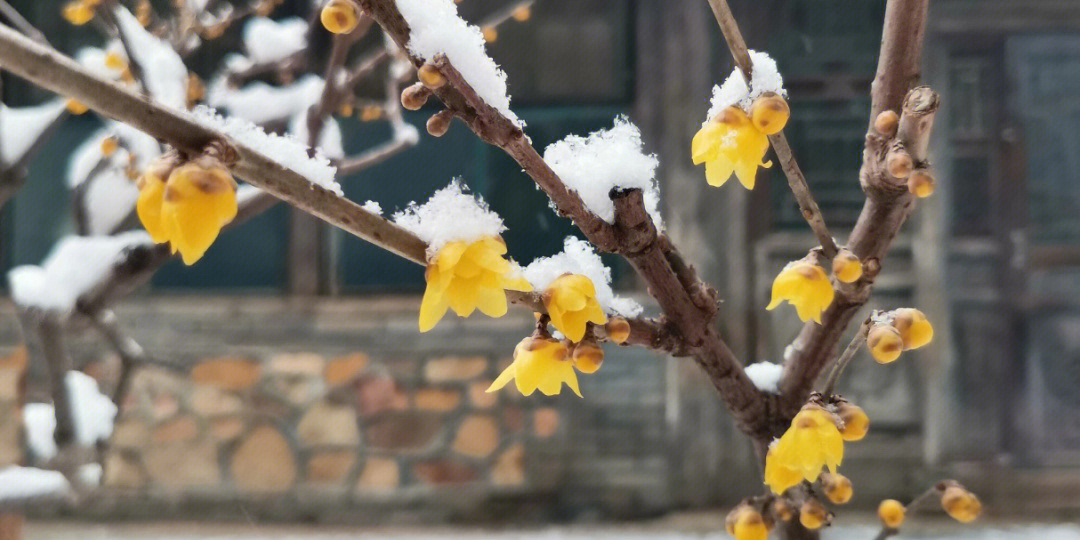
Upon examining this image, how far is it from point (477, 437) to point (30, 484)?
1.69 metres

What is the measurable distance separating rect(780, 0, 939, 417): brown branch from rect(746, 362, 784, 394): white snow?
0.18 ft

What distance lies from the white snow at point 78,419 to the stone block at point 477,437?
1.39 meters

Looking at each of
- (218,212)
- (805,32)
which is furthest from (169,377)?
(218,212)

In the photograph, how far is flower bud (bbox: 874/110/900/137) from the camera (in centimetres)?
64

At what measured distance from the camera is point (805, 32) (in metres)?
3.27

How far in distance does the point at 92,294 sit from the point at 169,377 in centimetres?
171

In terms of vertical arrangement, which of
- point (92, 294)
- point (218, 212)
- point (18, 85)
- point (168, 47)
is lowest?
point (218, 212)

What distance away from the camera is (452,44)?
56 centimetres

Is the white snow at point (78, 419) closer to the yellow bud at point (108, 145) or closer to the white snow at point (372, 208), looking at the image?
the yellow bud at point (108, 145)

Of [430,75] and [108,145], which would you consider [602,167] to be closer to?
[430,75]

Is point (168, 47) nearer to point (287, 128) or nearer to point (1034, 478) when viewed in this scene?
point (287, 128)

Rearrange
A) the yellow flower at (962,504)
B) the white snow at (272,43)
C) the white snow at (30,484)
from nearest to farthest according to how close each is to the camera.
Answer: the yellow flower at (962,504) → the white snow at (30,484) → the white snow at (272,43)

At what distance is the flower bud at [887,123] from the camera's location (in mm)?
637

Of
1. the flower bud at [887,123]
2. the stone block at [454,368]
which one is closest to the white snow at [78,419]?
the stone block at [454,368]
